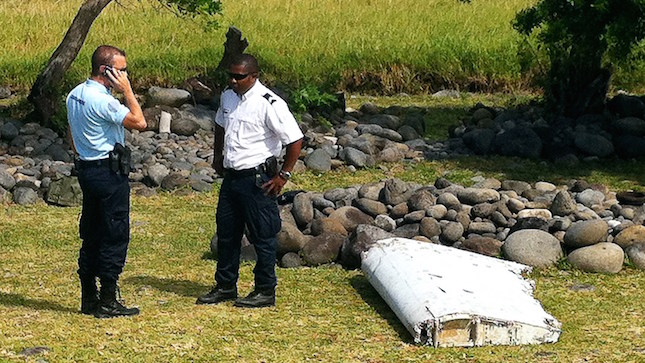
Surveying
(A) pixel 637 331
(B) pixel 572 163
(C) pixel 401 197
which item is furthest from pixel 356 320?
(B) pixel 572 163

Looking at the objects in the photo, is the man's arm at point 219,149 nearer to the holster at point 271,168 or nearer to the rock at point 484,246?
the holster at point 271,168

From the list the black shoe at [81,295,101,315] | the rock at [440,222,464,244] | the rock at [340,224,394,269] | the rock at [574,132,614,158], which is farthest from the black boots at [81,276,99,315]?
the rock at [574,132,614,158]

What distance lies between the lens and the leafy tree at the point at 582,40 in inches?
543

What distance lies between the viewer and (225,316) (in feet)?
26.0

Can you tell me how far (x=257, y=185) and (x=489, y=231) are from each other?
2625mm

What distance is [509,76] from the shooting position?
19781 millimetres

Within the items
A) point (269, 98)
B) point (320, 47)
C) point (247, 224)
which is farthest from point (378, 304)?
point (320, 47)

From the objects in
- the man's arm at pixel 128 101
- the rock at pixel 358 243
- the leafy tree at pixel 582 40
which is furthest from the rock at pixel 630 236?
the leafy tree at pixel 582 40

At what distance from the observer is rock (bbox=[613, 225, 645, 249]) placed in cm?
935

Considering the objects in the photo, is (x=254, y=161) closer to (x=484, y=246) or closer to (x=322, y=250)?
(x=322, y=250)

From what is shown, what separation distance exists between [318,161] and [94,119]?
6.47 m

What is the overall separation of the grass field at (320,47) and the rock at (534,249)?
343 inches

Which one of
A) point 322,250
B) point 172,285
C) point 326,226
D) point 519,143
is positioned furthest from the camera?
point 519,143

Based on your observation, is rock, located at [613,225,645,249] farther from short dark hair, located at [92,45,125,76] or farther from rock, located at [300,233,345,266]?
short dark hair, located at [92,45,125,76]
